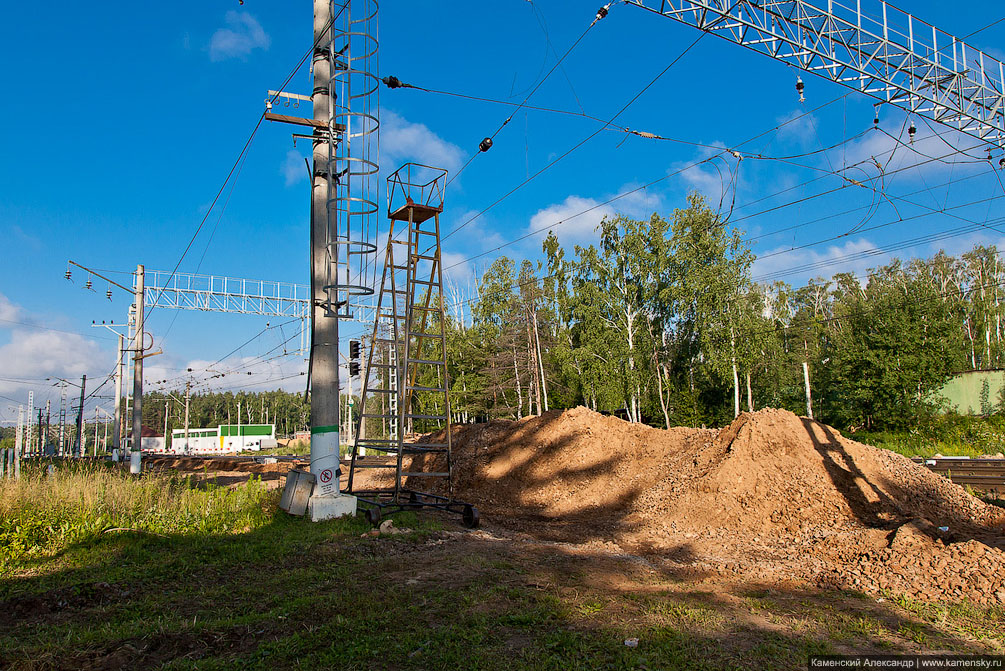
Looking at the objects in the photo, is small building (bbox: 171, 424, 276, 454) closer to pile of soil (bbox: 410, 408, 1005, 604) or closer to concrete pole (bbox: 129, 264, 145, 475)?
concrete pole (bbox: 129, 264, 145, 475)

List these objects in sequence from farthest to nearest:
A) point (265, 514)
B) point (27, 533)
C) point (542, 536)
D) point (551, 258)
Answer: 1. point (551, 258)
2. point (542, 536)
3. point (265, 514)
4. point (27, 533)

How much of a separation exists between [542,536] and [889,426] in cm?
3058

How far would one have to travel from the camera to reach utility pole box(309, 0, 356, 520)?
1063 cm

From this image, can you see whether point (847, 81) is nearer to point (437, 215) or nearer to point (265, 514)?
point (437, 215)

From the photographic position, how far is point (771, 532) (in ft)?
36.3

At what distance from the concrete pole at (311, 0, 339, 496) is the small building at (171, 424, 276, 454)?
5828 centimetres

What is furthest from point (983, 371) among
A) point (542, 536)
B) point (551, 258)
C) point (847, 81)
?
point (542, 536)

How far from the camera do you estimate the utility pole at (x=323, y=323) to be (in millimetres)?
10633

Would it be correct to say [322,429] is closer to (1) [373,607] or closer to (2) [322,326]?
(2) [322,326]

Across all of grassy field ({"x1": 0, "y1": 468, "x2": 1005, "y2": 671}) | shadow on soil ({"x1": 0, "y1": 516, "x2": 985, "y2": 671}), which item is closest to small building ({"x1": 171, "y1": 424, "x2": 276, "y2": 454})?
grassy field ({"x1": 0, "y1": 468, "x2": 1005, "y2": 671})

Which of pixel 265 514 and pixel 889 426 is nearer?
pixel 265 514

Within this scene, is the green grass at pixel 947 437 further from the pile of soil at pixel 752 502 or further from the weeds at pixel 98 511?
the weeds at pixel 98 511

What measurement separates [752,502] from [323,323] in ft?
29.1

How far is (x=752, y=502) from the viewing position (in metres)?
11.9
